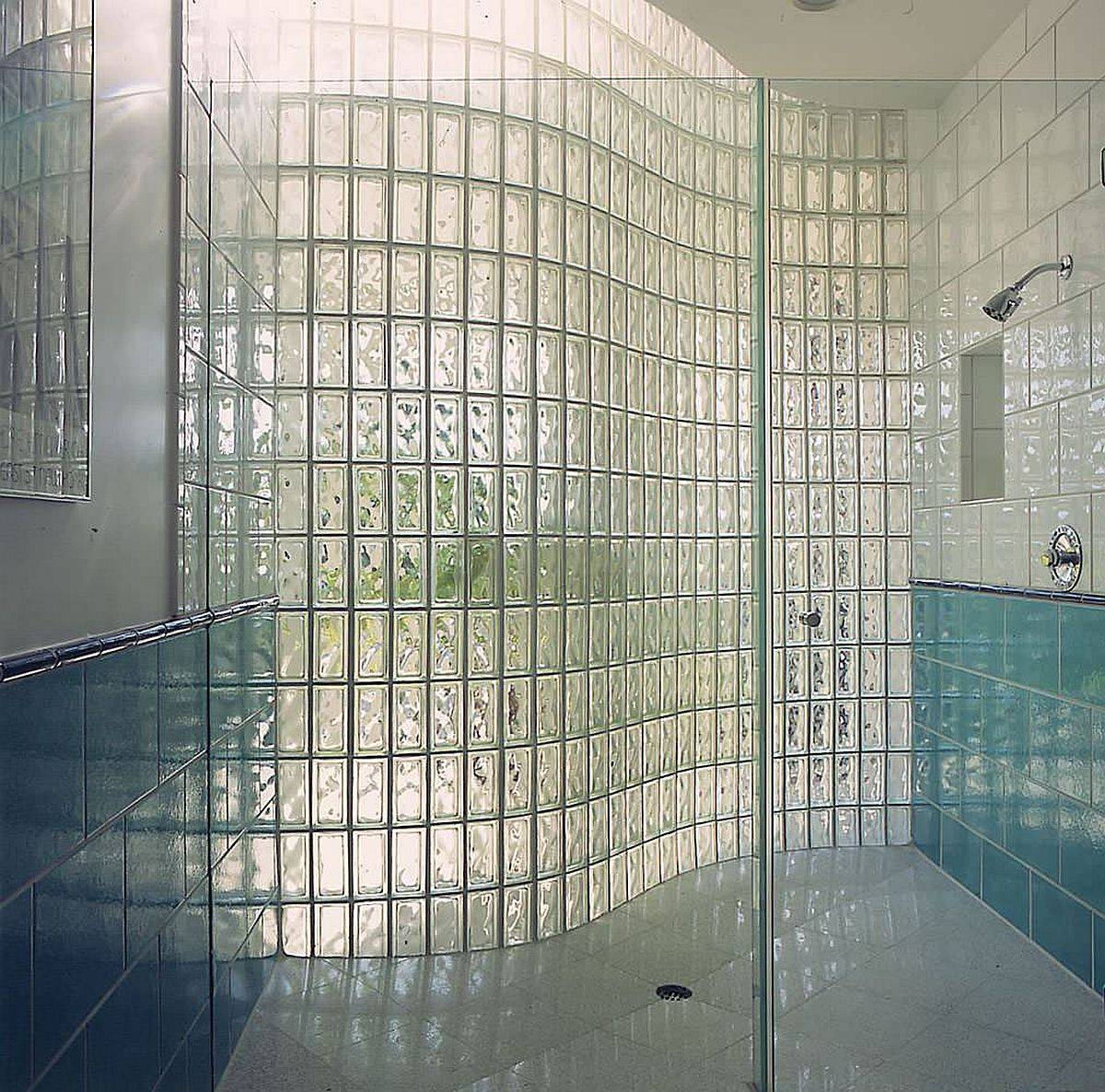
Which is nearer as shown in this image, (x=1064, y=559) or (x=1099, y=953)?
(x=1099, y=953)

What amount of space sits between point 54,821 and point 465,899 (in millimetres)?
1020

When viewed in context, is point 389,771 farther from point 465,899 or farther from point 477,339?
point 477,339

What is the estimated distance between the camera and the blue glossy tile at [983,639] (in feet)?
6.16

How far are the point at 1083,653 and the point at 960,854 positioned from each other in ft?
1.33

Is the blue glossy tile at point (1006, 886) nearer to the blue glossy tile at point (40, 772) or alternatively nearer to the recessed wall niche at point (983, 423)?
the recessed wall niche at point (983, 423)

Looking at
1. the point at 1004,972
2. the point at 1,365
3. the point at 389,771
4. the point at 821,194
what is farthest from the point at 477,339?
the point at 1004,972

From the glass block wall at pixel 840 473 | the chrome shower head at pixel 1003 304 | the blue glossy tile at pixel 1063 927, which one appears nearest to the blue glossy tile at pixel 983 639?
the glass block wall at pixel 840 473

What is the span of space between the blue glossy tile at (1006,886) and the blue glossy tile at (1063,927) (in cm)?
2

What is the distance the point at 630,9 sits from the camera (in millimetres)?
2496

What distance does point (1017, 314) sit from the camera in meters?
1.95

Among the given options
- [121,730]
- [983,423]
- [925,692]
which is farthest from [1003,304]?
[121,730]

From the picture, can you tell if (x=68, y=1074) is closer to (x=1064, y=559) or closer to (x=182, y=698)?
(x=182, y=698)

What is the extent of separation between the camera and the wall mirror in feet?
3.51

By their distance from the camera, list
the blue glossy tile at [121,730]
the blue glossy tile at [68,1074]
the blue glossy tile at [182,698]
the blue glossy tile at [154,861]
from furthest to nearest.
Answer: the blue glossy tile at [182,698], the blue glossy tile at [154,861], the blue glossy tile at [121,730], the blue glossy tile at [68,1074]
